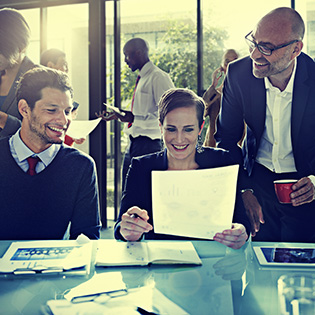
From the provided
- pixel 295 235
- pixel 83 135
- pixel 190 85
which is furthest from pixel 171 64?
pixel 295 235

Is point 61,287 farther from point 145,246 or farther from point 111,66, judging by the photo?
point 111,66

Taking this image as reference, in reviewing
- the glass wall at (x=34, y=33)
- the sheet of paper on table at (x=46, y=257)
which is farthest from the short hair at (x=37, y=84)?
the glass wall at (x=34, y=33)

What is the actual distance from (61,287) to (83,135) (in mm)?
1457

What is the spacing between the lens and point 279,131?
1974mm

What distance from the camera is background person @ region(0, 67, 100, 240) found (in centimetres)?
163

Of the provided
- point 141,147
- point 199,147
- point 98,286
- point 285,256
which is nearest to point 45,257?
point 98,286

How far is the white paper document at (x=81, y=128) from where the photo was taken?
235 cm

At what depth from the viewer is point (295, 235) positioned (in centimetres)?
197

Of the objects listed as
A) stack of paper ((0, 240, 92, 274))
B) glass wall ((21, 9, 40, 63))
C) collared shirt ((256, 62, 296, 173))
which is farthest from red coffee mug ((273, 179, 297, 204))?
glass wall ((21, 9, 40, 63))

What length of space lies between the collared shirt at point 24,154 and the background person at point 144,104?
148 cm

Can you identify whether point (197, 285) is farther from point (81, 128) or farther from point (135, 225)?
point (81, 128)

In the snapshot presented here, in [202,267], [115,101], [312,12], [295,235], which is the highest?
[312,12]

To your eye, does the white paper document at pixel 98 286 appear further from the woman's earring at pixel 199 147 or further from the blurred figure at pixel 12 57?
the blurred figure at pixel 12 57

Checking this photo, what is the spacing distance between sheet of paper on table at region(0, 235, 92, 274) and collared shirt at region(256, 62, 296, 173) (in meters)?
1.04
